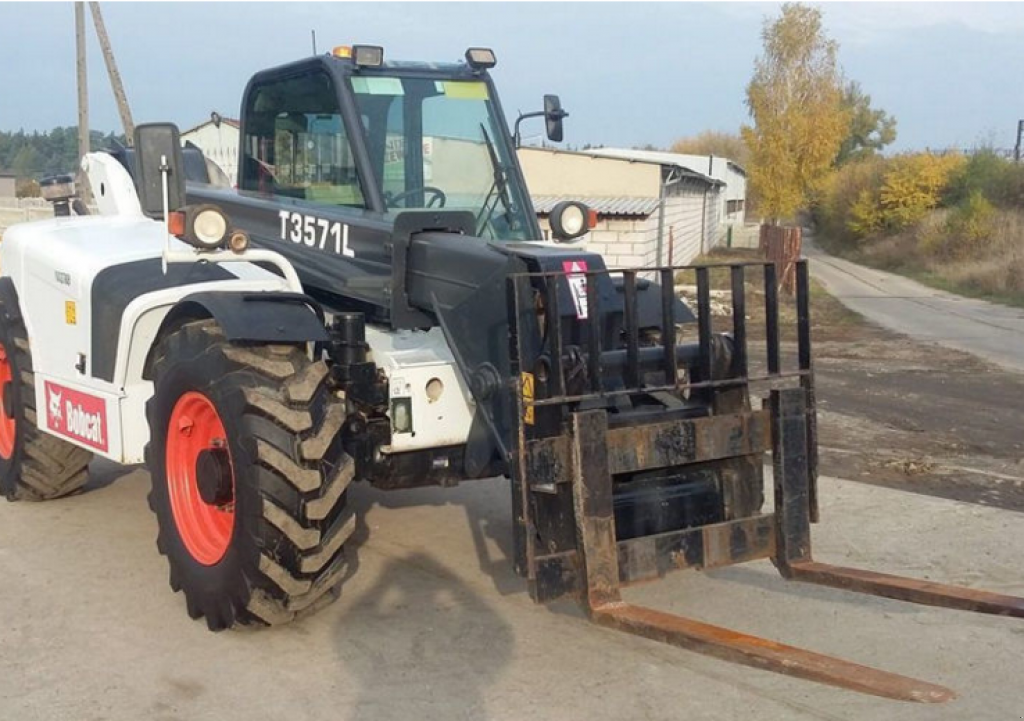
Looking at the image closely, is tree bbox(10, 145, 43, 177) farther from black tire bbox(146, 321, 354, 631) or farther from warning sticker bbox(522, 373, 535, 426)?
warning sticker bbox(522, 373, 535, 426)

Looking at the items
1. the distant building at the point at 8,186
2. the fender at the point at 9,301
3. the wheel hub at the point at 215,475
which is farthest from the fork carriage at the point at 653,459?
the distant building at the point at 8,186

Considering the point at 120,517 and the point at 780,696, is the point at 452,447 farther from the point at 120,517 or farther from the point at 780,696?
the point at 120,517

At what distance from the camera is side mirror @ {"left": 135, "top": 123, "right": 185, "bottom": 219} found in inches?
200

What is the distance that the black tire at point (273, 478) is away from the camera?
14.9 feet

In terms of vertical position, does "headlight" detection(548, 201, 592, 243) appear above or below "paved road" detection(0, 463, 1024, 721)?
above

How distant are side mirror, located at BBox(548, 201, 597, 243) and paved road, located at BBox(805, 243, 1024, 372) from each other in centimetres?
976

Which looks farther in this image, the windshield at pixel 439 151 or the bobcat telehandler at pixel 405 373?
the windshield at pixel 439 151

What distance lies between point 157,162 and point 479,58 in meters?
1.91

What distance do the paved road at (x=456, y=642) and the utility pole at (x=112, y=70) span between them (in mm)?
11521

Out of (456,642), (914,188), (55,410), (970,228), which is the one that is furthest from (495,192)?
(914,188)

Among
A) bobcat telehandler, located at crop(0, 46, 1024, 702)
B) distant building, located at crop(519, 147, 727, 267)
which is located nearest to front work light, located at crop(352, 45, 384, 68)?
bobcat telehandler, located at crop(0, 46, 1024, 702)

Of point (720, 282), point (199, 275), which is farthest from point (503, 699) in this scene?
point (720, 282)

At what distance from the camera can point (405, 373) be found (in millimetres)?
4973

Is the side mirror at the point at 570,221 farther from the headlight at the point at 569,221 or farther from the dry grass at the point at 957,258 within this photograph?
the dry grass at the point at 957,258
